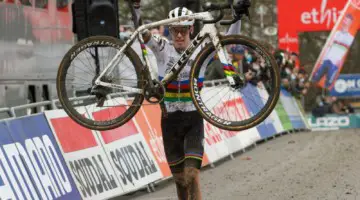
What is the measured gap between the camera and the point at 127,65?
939cm

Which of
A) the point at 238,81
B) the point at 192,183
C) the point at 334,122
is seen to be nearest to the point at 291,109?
the point at 334,122

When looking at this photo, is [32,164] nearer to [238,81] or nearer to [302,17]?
[238,81]

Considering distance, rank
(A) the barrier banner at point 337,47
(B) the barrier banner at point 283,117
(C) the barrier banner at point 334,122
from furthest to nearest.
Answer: (A) the barrier banner at point 337,47, (C) the barrier banner at point 334,122, (B) the barrier banner at point 283,117

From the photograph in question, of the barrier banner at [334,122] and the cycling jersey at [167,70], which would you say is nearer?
the cycling jersey at [167,70]

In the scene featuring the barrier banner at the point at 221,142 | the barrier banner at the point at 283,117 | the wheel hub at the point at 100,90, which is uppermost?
the wheel hub at the point at 100,90

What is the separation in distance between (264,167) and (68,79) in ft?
23.9

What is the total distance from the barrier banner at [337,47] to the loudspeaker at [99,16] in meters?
21.7

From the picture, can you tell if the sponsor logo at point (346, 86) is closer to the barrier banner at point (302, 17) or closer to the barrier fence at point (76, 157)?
the barrier banner at point (302, 17)

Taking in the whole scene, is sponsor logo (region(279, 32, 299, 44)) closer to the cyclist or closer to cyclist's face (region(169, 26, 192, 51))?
the cyclist

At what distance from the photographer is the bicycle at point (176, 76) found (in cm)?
886

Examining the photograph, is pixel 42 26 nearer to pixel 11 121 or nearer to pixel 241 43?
pixel 11 121

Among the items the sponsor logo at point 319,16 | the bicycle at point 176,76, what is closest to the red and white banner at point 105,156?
Result: the bicycle at point 176,76

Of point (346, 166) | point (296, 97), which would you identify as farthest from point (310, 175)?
point (296, 97)

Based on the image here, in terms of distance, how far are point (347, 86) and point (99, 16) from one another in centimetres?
2344
